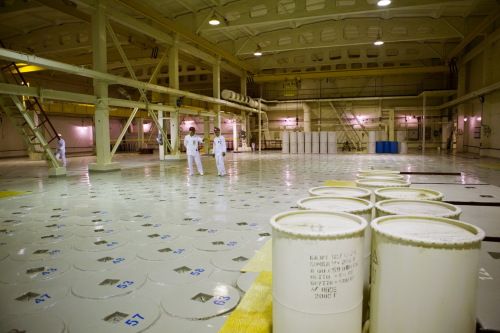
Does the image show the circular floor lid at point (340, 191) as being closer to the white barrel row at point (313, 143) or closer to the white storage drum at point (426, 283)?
the white storage drum at point (426, 283)

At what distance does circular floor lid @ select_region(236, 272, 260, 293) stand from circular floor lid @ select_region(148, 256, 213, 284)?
1.08 ft

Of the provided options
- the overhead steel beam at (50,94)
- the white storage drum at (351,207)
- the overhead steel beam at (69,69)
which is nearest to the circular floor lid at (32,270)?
the white storage drum at (351,207)

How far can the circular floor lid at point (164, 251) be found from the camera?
354 cm

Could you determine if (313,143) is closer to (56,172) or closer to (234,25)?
(234,25)

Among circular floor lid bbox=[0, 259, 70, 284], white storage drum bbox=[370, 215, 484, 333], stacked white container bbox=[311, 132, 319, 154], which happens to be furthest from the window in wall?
circular floor lid bbox=[0, 259, 70, 284]

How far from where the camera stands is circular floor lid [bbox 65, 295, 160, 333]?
2.25m

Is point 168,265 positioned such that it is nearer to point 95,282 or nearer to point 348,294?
point 95,282

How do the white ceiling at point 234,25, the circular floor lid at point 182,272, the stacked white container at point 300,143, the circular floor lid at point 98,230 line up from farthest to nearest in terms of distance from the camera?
the stacked white container at point 300,143, the white ceiling at point 234,25, the circular floor lid at point 98,230, the circular floor lid at point 182,272

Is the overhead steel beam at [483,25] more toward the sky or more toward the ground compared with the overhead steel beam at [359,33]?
more toward the ground

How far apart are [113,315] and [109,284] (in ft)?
1.84

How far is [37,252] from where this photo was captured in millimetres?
3754

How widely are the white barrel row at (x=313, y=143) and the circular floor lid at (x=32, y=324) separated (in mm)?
22896

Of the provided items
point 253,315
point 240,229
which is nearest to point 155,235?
point 240,229

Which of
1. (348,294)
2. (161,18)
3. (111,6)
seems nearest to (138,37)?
(161,18)
